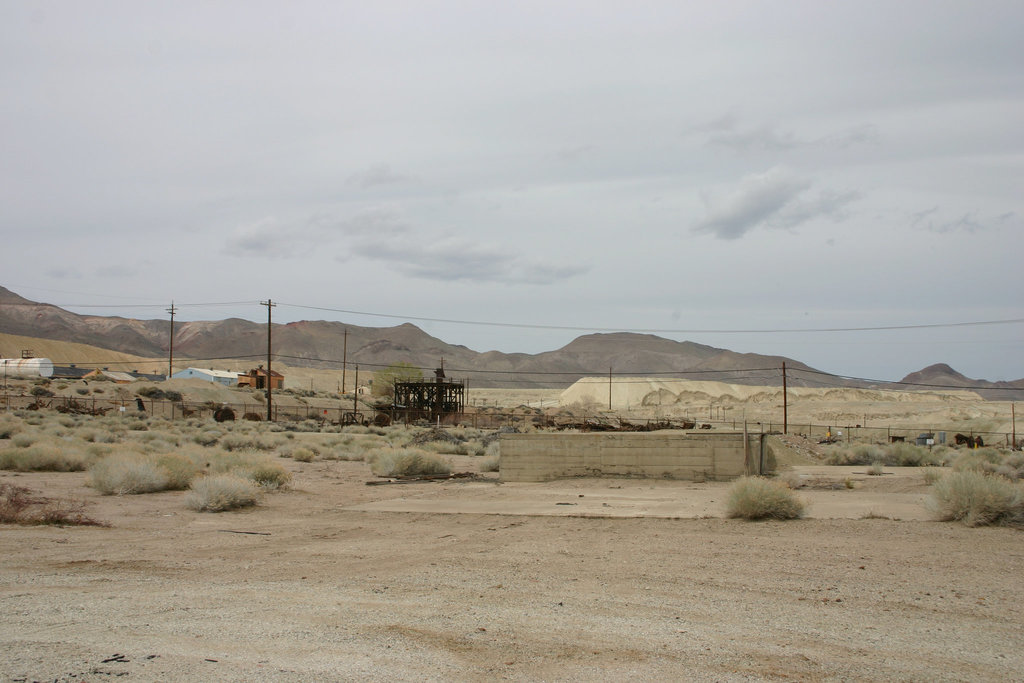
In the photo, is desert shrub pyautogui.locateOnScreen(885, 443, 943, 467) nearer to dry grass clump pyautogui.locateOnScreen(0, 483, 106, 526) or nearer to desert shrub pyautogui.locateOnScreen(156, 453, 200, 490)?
desert shrub pyautogui.locateOnScreen(156, 453, 200, 490)

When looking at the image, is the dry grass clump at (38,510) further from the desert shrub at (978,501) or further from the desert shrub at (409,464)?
the desert shrub at (978,501)

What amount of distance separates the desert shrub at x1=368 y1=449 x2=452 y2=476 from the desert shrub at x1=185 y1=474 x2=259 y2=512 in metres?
8.97

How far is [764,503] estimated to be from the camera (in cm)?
1438

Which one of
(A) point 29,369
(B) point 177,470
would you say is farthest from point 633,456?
(A) point 29,369

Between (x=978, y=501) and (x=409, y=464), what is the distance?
1688 centimetres

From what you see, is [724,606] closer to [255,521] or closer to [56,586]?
[56,586]

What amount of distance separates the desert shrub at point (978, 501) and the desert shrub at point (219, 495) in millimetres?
13165

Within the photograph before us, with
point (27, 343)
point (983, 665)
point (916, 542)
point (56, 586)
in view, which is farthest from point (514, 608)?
point (27, 343)

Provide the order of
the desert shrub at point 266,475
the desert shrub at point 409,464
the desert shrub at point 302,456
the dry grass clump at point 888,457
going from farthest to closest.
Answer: the desert shrub at point 302,456, the dry grass clump at point 888,457, the desert shrub at point 409,464, the desert shrub at point 266,475

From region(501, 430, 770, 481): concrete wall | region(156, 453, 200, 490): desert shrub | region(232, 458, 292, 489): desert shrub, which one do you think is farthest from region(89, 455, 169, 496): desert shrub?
region(501, 430, 770, 481): concrete wall

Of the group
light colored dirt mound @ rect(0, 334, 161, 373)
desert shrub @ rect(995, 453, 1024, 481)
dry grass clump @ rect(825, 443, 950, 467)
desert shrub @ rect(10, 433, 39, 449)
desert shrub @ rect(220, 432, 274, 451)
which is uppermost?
light colored dirt mound @ rect(0, 334, 161, 373)

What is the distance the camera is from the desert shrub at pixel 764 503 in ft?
47.2

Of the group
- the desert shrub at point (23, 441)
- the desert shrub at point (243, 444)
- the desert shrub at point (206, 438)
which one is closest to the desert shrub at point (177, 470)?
the desert shrub at point (23, 441)

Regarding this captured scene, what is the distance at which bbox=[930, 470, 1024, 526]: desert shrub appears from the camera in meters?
13.0
